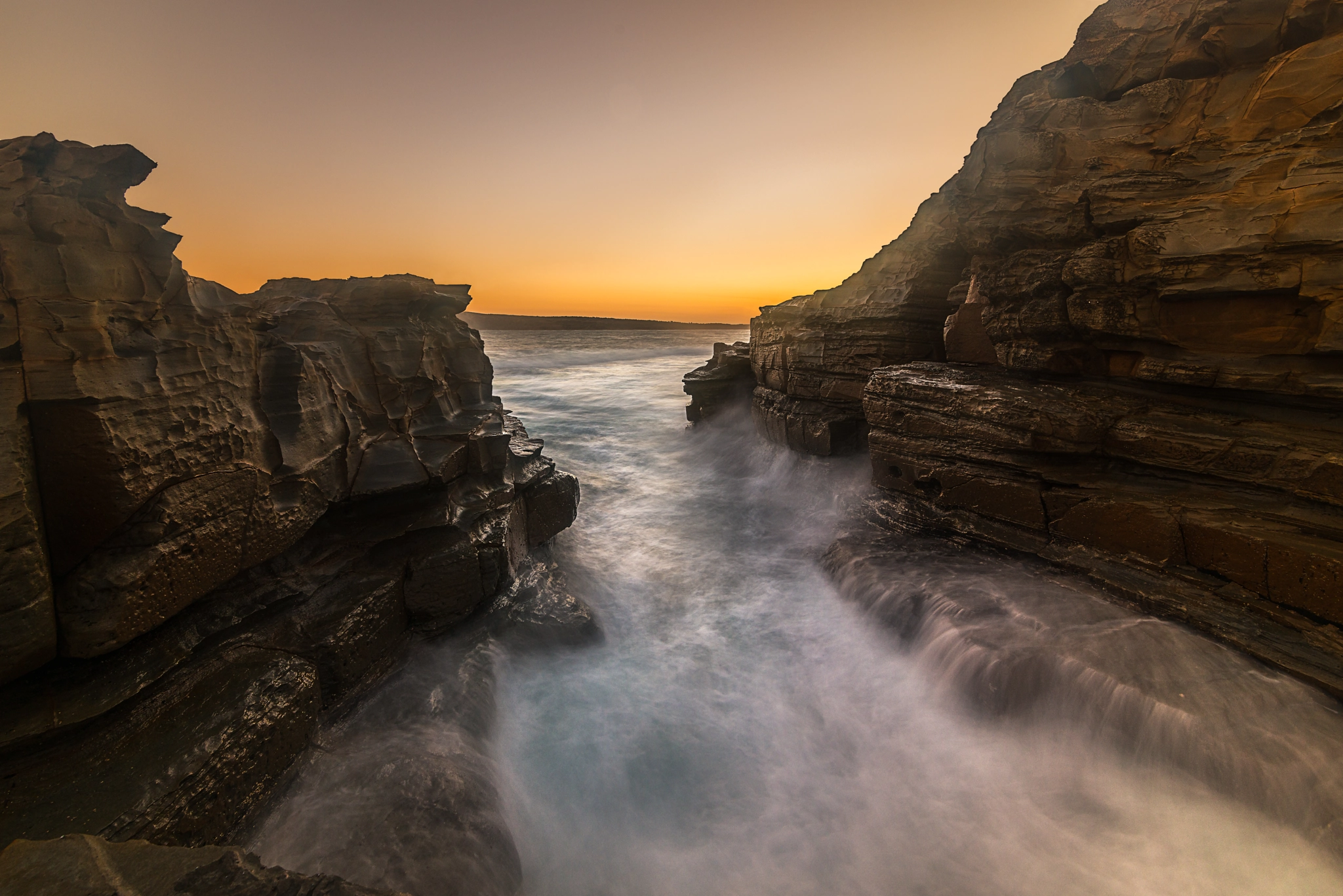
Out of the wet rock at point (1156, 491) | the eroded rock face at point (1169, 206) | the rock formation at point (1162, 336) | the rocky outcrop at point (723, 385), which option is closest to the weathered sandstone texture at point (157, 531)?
the wet rock at point (1156, 491)

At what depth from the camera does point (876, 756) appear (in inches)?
176

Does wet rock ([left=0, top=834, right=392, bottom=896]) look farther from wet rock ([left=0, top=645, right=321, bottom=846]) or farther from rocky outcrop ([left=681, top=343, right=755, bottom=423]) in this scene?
rocky outcrop ([left=681, top=343, right=755, bottom=423])

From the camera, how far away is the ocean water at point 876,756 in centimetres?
345

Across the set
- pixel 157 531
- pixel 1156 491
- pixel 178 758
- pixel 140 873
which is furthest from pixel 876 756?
pixel 157 531

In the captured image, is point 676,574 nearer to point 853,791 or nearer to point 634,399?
point 853,791

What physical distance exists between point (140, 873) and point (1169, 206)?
26.6ft

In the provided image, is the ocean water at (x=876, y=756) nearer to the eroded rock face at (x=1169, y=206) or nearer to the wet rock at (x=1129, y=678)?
the wet rock at (x=1129, y=678)

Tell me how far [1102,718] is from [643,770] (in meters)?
3.52

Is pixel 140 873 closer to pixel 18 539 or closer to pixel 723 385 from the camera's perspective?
pixel 18 539

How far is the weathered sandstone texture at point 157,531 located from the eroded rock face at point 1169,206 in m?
7.11

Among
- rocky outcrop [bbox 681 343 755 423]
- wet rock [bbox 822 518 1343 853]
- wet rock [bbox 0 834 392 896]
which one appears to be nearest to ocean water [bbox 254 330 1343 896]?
wet rock [bbox 822 518 1343 853]

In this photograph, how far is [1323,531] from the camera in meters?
4.09

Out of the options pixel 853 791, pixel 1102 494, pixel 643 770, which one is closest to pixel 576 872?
pixel 643 770

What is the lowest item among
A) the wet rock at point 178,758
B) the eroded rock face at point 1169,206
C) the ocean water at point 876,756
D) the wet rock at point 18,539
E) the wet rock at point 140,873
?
the ocean water at point 876,756
